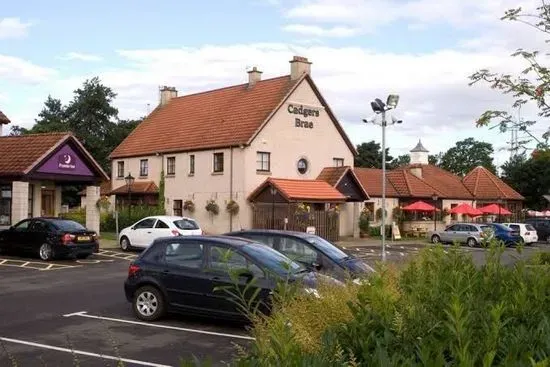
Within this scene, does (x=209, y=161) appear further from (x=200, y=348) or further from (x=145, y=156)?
(x=200, y=348)

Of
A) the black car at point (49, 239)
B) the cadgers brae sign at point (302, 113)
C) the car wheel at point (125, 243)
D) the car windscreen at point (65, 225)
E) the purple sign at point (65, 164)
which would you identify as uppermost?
the cadgers brae sign at point (302, 113)

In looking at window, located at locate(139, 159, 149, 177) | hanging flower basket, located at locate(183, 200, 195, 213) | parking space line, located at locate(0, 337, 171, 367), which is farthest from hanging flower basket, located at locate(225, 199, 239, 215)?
parking space line, located at locate(0, 337, 171, 367)

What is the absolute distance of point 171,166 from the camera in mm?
41250

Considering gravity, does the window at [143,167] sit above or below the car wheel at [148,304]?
above

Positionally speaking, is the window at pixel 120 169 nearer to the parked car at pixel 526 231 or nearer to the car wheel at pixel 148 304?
the parked car at pixel 526 231

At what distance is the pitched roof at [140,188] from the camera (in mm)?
41656

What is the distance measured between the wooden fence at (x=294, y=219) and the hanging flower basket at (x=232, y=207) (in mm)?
1032

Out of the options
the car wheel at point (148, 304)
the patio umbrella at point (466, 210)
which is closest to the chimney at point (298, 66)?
the patio umbrella at point (466, 210)

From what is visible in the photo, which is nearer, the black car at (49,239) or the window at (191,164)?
the black car at (49,239)

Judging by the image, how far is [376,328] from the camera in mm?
4031

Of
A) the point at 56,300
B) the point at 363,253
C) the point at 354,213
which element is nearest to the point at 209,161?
the point at 354,213

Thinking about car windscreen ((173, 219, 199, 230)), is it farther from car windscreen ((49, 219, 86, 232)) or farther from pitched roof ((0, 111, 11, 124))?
pitched roof ((0, 111, 11, 124))

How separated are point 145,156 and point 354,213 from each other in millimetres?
14202

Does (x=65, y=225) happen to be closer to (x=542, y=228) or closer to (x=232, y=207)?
(x=232, y=207)
